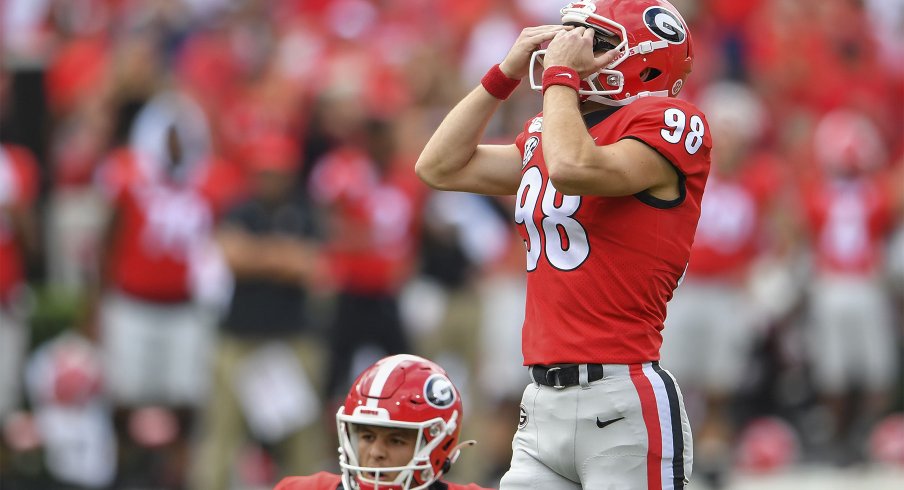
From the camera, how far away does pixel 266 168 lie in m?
8.88

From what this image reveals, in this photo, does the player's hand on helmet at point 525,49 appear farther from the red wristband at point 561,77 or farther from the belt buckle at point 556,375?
→ the belt buckle at point 556,375

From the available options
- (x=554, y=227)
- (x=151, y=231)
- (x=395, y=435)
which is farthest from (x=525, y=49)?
(x=151, y=231)

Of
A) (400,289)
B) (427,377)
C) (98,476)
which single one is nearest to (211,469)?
(98,476)

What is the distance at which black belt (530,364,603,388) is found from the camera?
13.7 ft

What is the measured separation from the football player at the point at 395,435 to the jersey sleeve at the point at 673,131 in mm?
986

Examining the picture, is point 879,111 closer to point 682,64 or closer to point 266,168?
point 266,168

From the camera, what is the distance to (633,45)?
168 inches

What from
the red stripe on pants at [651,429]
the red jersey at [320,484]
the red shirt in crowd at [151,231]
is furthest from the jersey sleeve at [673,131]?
the red shirt in crowd at [151,231]

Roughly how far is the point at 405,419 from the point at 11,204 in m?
5.35

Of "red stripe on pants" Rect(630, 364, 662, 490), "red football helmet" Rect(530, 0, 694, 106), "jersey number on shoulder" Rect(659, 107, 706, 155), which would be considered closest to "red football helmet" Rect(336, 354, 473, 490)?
"red stripe on pants" Rect(630, 364, 662, 490)

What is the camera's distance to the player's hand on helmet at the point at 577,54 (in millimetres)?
4215

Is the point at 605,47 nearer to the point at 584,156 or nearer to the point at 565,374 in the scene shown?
the point at 584,156

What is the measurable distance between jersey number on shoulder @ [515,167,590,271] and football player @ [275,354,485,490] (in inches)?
21.0

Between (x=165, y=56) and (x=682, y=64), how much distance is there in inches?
306
